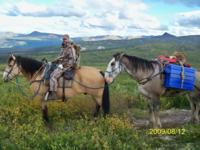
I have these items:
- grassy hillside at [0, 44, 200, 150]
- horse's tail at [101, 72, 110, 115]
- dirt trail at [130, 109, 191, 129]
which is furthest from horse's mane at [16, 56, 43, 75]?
dirt trail at [130, 109, 191, 129]

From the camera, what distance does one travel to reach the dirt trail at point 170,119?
13.7 metres

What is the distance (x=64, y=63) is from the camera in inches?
519

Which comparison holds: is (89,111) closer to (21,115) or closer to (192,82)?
(21,115)

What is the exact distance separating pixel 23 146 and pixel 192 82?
22.7ft

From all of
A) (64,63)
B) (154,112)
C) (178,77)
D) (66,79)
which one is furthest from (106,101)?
(178,77)

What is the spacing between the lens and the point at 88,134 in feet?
29.6

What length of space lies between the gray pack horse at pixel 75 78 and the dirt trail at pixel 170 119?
1590 millimetres

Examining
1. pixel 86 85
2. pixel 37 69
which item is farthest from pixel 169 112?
pixel 37 69

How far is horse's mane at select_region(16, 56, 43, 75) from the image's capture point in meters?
13.3

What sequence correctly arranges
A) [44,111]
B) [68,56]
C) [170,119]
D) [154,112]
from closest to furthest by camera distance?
[154,112]
[44,111]
[68,56]
[170,119]

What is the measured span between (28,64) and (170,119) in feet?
19.1

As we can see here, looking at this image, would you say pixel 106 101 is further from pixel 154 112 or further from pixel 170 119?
pixel 170 119

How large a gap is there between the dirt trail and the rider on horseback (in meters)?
3.18

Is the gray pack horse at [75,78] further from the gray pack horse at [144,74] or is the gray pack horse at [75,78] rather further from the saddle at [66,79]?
the gray pack horse at [144,74]
